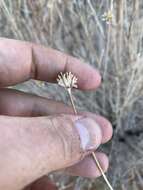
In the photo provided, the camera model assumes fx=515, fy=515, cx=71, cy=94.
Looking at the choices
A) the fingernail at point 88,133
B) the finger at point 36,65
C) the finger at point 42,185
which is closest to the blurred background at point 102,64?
the finger at point 36,65

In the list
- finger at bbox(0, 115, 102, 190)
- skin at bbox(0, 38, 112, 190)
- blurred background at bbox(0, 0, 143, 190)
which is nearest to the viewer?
finger at bbox(0, 115, 102, 190)

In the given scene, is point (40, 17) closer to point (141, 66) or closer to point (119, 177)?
point (141, 66)

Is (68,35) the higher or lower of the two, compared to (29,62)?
lower

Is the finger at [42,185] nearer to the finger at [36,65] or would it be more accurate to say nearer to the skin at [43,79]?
the skin at [43,79]

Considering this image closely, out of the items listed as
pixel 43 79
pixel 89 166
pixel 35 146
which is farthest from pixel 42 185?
pixel 35 146

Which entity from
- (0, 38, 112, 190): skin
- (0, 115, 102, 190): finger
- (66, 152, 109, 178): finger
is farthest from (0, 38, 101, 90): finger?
(0, 115, 102, 190): finger

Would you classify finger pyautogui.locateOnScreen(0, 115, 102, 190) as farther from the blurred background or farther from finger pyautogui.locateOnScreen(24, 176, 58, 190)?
the blurred background

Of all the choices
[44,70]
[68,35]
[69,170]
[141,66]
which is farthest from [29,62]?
[68,35]
